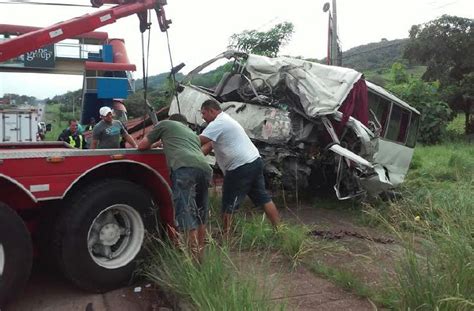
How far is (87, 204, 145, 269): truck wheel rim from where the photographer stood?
14.8ft

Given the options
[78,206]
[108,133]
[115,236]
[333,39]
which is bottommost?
[115,236]

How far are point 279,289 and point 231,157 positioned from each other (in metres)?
1.93

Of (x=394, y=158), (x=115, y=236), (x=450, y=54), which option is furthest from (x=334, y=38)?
(x=115, y=236)

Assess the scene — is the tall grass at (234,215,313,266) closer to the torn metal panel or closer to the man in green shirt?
the man in green shirt

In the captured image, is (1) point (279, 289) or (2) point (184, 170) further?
(2) point (184, 170)

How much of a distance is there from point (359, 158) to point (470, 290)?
4.00 meters

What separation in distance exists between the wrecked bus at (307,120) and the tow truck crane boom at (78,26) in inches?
95.0

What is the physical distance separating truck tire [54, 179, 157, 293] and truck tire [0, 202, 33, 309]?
0.37 metres

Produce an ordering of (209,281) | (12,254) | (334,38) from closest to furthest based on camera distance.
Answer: (209,281) < (12,254) < (334,38)

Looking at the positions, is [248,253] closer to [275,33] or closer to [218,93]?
[218,93]

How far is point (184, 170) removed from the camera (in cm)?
475

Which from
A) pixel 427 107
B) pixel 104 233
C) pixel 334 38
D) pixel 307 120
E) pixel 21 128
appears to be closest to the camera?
pixel 104 233

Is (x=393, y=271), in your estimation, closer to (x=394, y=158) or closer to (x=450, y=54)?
(x=394, y=158)

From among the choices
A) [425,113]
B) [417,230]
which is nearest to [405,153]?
[417,230]
